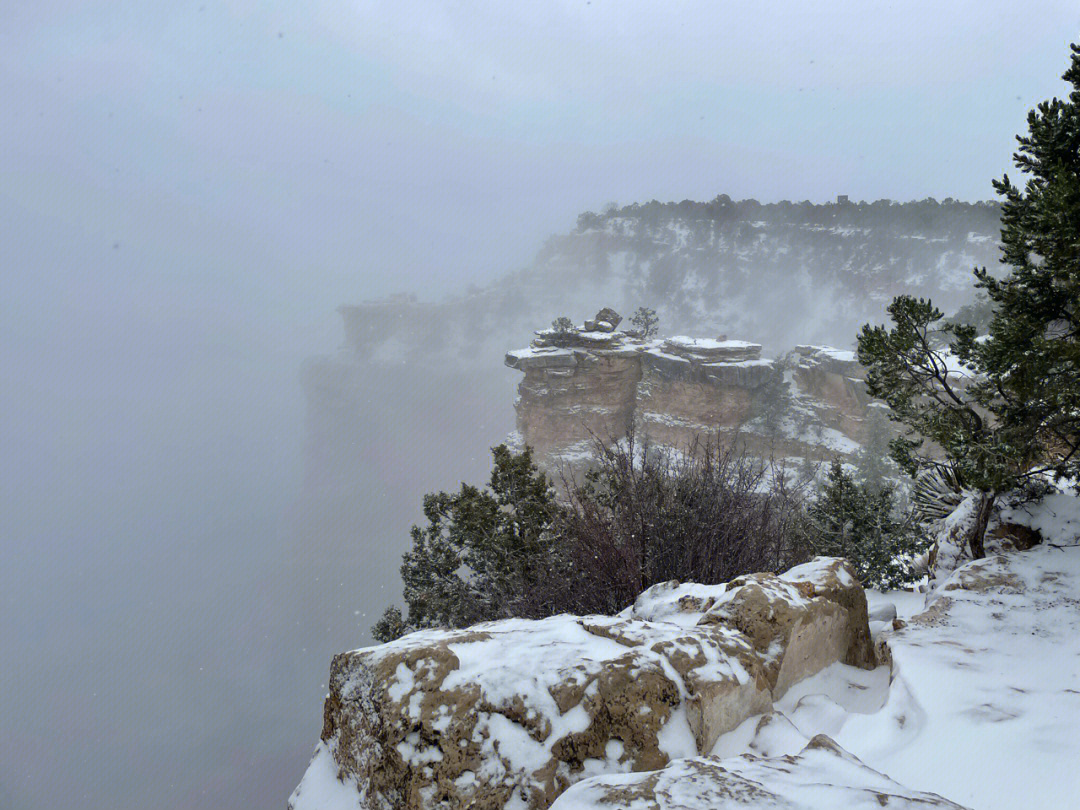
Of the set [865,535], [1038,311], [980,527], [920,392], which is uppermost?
[1038,311]

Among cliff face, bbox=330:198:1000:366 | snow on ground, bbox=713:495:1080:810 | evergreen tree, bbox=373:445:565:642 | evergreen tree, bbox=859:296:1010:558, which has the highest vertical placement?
cliff face, bbox=330:198:1000:366

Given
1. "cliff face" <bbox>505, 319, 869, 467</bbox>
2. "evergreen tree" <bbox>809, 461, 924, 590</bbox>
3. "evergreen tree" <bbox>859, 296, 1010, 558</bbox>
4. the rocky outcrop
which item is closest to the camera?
the rocky outcrop

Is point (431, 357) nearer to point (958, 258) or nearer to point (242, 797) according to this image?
point (242, 797)

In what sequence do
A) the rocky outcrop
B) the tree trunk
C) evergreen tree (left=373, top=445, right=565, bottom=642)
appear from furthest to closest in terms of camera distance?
evergreen tree (left=373, top=445, right=565, bottom=642) → the tree trunk → the rocky outcrop

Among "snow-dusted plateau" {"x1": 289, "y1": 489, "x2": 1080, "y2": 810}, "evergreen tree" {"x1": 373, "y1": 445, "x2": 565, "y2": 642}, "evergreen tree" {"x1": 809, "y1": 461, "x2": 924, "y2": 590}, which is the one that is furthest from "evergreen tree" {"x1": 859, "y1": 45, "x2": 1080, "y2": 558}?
"evergreen tree" {"x1": 373, "y1": 445, "x2": 565, "y2": 642}

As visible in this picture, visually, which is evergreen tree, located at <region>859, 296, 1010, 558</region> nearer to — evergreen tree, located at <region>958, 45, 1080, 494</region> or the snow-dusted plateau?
evergreen tree, located at <region>958, 45, 1080, 494</region>

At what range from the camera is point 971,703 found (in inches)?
117

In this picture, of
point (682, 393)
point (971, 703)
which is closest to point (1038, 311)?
point (971, 703)

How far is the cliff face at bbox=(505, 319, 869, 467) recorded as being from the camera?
107 ft

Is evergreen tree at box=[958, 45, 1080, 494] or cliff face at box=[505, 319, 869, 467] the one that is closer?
evergreen tree at box=[958, 45, 1080, 494]

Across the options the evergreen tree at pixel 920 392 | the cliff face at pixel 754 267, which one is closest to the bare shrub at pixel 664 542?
the evergreen tree at pixel 920 392

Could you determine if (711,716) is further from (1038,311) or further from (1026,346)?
(1038,311)

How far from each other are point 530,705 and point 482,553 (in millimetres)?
7384

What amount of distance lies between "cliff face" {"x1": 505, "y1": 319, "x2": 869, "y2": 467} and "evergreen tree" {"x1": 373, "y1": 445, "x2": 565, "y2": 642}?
22.2 m
